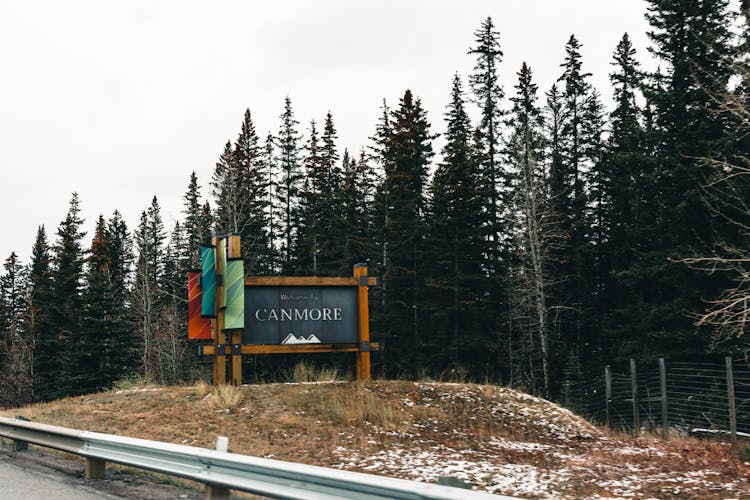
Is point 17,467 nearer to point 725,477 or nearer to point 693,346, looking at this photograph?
point 725,477

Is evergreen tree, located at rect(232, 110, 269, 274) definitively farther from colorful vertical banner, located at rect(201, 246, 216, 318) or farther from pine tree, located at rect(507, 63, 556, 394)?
colorful vertical banner, located at rect(201, 246, 216, 318)

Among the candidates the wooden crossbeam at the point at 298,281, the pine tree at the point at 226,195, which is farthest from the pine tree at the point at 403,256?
the wooden crossbeam at the point at 298,281

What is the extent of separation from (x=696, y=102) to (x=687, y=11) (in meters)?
4.33

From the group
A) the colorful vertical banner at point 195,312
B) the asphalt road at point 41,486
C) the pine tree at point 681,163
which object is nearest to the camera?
the asphalt road at point 41,486

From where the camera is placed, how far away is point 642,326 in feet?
101

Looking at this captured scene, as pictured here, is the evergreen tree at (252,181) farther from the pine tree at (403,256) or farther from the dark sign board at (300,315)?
the dark sign board at (300,315)

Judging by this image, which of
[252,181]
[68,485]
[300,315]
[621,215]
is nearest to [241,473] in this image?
[68,485]

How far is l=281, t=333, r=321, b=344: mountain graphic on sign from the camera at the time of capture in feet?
52.3

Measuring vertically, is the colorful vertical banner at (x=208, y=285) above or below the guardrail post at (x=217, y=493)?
above

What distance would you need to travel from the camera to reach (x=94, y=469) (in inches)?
313

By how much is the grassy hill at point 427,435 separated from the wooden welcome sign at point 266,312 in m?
0.95

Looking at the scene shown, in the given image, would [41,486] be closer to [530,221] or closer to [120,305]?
[530,221]

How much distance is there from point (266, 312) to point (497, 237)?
91.5 feet

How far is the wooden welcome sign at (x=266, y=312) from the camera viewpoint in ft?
50.2
